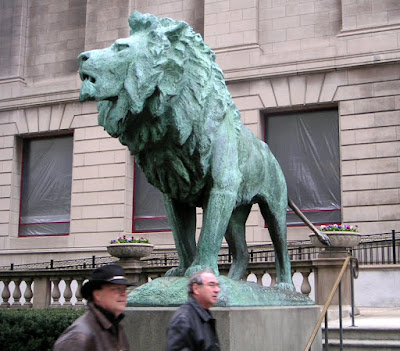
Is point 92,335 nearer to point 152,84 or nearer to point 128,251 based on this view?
point 152,84

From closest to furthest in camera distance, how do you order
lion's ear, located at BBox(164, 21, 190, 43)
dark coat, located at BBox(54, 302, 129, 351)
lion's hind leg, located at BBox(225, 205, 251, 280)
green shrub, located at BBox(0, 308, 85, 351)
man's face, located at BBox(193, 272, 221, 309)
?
dark coat, located at BBox(54, 302, 129, 351)
man's face, located at BBox(193, 272, 221, 309)
lion's ear, located at BBox(164, 21, 190, 43)
lion's hind leg, located at BBox(225, 205, 251, 280)
green shrub, located at BBox(0, 308, 85, 351)

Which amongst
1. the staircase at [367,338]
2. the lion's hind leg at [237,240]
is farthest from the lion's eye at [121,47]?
the staircase at [367,338]

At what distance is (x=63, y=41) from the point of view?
92.6 feet

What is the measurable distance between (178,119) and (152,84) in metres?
0.41

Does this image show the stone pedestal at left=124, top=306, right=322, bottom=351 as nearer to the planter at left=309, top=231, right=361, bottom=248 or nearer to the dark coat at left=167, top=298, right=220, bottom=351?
the dark coat at left=167, top=298, right=220, bottom=351

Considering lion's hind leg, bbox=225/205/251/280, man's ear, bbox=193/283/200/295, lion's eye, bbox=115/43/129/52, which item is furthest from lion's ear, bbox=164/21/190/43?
man's ear, bbox=193/283/200/295

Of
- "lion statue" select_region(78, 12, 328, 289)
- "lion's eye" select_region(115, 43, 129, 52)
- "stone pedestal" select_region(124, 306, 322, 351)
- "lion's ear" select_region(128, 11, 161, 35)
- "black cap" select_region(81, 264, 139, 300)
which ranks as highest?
"lion's ear" select_region(128, 11, 161, 35)

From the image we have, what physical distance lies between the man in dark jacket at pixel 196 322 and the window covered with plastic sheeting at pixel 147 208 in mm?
20167

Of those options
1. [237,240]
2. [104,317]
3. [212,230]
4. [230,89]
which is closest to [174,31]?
[212,230]

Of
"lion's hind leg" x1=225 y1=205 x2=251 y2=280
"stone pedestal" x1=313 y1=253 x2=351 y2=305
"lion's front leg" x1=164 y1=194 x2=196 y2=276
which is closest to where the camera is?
"lion's front leg" x1=164 y1=194 x2=196 y2=276

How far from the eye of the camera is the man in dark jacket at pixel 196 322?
4.12 metres

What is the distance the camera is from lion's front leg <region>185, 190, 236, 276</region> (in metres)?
6.13

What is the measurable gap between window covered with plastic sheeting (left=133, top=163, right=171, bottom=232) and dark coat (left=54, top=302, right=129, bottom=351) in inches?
832

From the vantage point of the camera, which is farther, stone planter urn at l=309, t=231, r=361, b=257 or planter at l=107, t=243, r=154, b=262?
planter at l=107, t=243, r=154, b=262
